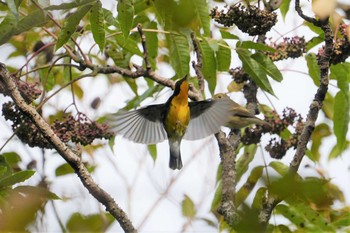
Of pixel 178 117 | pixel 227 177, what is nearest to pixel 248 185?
pixel 227 177

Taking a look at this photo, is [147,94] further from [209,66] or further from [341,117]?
[341,117]

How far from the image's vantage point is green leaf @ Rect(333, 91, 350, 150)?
3.80 metres

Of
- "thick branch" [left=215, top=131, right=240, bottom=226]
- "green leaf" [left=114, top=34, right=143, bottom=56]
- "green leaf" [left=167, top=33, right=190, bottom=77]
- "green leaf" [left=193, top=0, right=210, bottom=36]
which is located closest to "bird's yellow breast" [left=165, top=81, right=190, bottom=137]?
"green leaf" [left=167, top=33, right=190, bottom=77]

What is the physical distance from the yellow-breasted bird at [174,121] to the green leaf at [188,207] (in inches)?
10.3

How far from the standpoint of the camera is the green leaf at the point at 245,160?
3800 mm

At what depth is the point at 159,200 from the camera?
6.25m

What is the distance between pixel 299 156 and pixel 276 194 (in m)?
1.89

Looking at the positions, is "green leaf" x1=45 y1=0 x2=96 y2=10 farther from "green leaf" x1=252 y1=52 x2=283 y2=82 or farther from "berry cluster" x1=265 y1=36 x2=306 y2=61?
"berry cluster" x1=265 y1=36 x2=306 y2=61

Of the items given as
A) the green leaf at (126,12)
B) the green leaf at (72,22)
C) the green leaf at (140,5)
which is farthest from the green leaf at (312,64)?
the green leaf at (72,22)

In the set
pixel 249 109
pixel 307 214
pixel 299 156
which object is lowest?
pixel 307 214

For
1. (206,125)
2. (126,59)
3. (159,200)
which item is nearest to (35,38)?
(126,59)

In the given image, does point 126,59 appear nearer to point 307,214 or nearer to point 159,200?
point 307,214

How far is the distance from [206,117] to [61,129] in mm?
1227

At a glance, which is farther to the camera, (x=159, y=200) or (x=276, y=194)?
(x=159, y=200)
